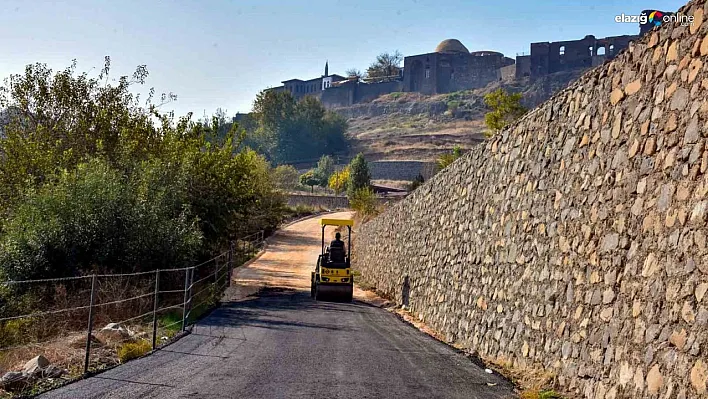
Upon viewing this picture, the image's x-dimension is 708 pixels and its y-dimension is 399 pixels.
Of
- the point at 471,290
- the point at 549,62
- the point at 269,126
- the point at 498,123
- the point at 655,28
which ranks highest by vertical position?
the point at 549,62

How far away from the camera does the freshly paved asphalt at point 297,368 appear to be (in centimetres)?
841

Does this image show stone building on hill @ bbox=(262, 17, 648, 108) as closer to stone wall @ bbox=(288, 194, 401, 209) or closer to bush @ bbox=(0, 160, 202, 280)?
stone wall @ bbox=(288, 194, 401, 209)

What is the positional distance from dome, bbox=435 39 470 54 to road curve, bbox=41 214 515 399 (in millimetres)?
134223

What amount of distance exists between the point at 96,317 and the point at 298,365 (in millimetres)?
7877

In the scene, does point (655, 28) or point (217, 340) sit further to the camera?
point (217, 340)

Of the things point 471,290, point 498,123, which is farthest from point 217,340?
point 498,123

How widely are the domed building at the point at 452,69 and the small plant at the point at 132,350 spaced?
132m

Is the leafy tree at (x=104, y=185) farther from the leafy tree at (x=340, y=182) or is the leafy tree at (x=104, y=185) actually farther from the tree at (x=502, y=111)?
the leafy tree at (x=340, y=182)

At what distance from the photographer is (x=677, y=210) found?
6.24 m

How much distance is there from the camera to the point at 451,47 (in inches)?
5832

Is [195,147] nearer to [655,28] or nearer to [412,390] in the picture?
[412,390]

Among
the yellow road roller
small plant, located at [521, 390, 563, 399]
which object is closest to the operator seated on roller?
the yellow road roller

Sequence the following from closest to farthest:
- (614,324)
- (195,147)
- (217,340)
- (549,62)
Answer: (614,324) → (217,340) → (195,147) → (549,62)

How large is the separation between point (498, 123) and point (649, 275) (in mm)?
38074
